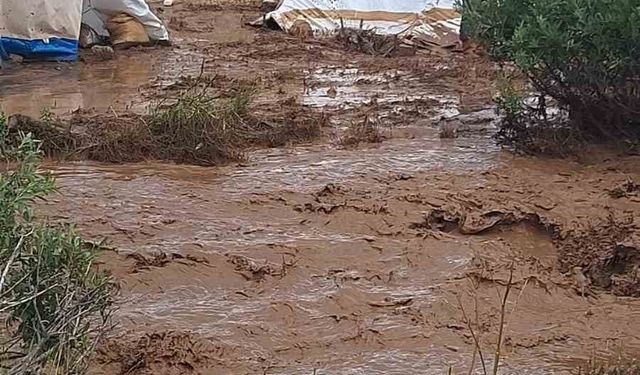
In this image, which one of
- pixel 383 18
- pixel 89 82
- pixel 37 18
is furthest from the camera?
pixel 383 18

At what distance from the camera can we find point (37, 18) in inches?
436

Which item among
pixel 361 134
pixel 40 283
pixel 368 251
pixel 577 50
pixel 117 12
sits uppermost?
pixel 577 50

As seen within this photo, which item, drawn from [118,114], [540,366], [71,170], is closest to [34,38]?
[118,114]

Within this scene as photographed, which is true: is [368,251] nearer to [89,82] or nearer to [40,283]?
[40,283]

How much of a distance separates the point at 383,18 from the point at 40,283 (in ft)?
34.8

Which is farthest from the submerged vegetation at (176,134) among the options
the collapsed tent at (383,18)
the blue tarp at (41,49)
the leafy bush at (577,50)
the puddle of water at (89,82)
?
the collapsed tent at (383,18)

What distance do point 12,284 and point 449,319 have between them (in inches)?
87.0

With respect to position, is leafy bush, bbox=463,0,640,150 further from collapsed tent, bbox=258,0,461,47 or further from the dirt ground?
collapsed tent, bbox=258,0,461,47

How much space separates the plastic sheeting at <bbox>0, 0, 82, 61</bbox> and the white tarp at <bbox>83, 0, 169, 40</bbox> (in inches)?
31.3

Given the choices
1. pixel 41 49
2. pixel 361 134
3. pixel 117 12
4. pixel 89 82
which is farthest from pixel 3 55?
pixel 361 134

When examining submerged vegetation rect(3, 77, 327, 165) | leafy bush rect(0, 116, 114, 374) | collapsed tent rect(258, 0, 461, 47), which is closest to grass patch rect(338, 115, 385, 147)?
submerged vegetation rect(3, 77, 327, 165)

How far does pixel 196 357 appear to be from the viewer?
166 inches

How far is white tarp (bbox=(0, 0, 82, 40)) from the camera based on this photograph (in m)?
11.0

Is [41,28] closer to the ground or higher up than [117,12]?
closer to the ground
